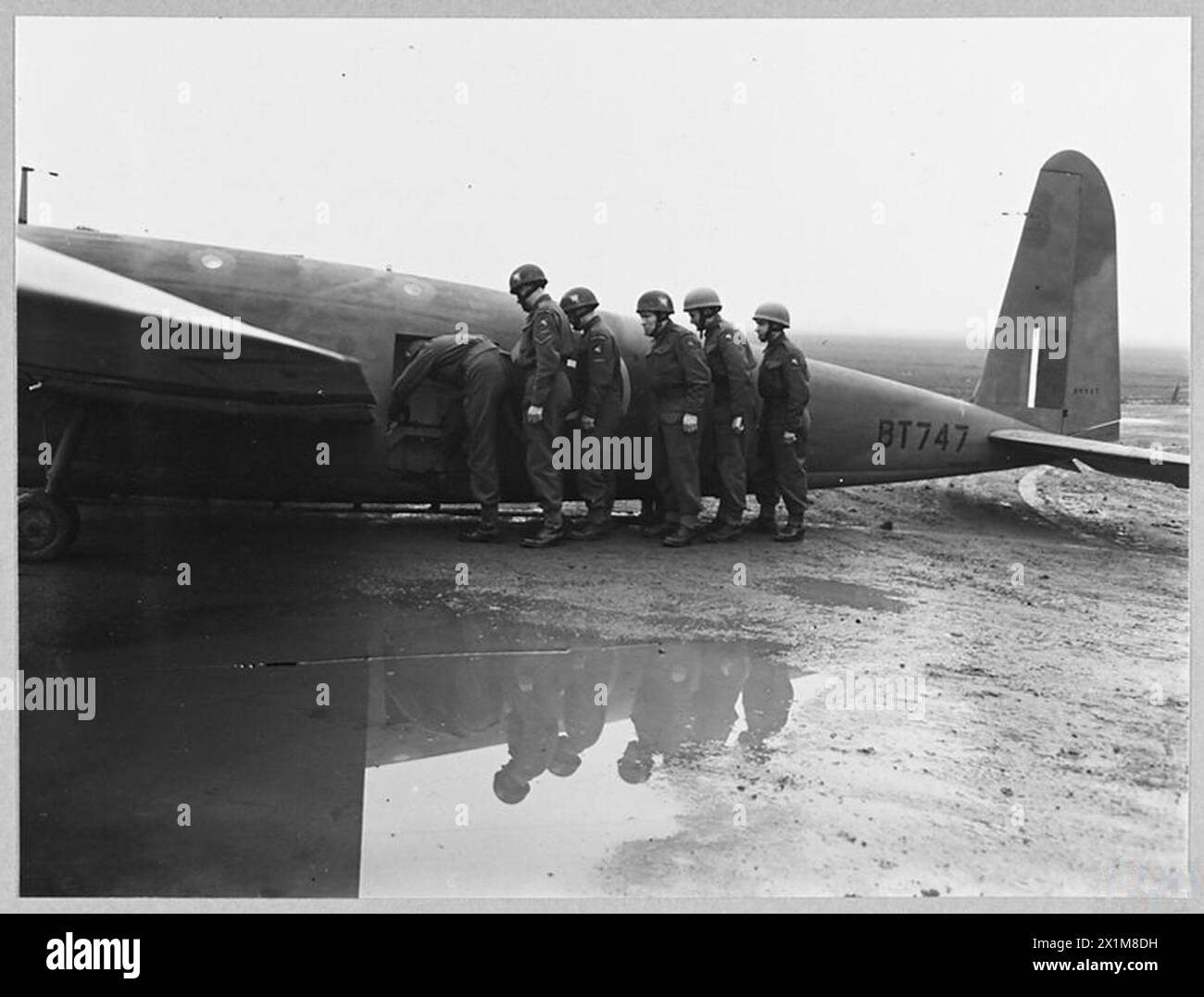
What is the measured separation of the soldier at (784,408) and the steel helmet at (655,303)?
809 millimetres

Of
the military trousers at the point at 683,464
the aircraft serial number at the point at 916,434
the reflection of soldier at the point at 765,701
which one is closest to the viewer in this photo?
the reflection of soldier at the point at 765,701

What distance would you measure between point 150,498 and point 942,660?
5.25m

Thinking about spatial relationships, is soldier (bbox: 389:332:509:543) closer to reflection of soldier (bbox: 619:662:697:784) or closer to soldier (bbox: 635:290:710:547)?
soldier (bbox: 635:290:710:547)

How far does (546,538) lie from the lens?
7.44 meters

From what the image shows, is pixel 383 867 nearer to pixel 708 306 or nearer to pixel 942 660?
pixel 942 660

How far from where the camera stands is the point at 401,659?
5.36 m

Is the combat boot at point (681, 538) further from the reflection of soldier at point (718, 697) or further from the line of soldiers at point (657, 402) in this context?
the reflection of soldier at point (718, 697)

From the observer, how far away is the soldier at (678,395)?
299 inches

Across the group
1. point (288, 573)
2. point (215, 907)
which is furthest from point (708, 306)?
point (215, 907)

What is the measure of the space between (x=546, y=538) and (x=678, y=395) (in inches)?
56.1
